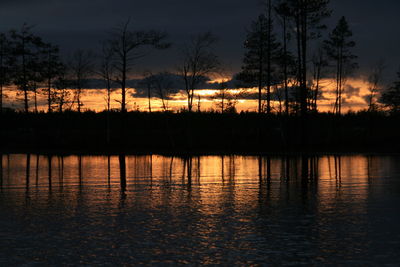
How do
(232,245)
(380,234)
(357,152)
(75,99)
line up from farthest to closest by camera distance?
(75,99)
(357,152)
(380,234)
(232,245)

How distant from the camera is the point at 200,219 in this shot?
47.7 ft

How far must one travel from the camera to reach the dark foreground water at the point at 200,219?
10664mm

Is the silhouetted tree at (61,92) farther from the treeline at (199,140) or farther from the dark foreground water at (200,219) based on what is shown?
the dark foreground water at (200,219)

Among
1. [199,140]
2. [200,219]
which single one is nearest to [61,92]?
[199,140]

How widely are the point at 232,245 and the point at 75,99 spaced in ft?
196

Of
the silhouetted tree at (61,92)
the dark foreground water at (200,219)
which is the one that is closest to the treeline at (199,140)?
the silhouetted tree at (61,92)

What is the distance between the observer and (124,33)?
5222 centimetres

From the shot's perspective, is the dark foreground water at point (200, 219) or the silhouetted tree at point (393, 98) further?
the silhouetted tree at point (393, 98)

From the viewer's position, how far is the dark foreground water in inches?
420

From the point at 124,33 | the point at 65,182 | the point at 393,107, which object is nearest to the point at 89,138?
the point at 124,33

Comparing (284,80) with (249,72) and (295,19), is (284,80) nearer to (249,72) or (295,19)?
(249,72)

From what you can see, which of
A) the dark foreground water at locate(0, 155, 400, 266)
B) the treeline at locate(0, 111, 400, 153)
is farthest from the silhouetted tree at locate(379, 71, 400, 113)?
the dark foreground water at locate(0, 155, 400, 266)

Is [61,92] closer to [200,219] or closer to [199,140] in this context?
[199,140]

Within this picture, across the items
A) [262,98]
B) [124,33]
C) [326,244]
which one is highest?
[124,33]
